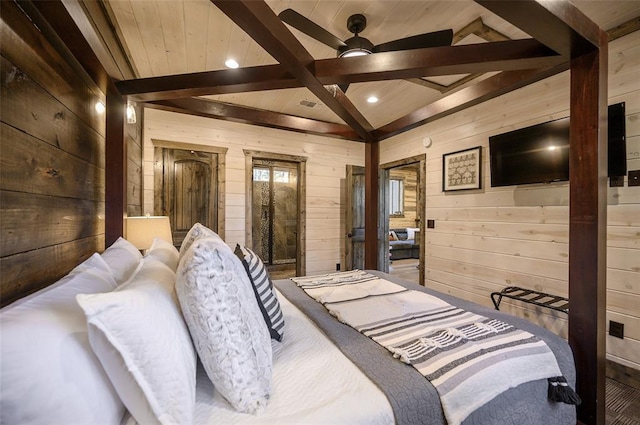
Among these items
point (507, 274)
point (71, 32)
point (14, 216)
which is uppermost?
point (71, 32)

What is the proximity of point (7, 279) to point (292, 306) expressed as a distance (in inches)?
48.9

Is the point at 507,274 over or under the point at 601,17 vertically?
under

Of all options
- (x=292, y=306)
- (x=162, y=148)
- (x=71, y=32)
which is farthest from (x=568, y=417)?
(x=162, y=148)

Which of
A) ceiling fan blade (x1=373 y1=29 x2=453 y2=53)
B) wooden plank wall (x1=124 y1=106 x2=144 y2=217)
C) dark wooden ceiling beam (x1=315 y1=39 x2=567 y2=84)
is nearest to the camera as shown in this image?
dark wooden ceiling beam (x1=315 y1=39 x2=567 y2=84)

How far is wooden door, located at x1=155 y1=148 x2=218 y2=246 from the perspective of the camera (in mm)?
3480

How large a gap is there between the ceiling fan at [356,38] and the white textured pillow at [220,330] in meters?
1.56

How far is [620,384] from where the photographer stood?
1996 mm

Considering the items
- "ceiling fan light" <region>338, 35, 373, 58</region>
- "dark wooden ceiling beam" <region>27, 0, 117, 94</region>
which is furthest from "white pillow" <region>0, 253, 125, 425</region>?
"ceiling fan light" <region>338, 35, 373, 58</region>

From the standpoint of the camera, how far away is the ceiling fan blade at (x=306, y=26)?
164 centimetres

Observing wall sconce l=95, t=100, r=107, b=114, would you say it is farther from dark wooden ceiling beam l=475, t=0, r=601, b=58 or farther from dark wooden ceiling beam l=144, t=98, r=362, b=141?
dark wooden ceiling beam l=475, t=0, r=601, b=58

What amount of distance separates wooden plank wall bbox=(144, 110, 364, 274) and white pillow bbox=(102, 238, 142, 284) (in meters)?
2.26

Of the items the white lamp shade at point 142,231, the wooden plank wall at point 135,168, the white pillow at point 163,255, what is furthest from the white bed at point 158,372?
the wooden plank wall at point 135,168

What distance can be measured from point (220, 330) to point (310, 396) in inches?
14.6

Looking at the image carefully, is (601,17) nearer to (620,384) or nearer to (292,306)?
(620,384)
